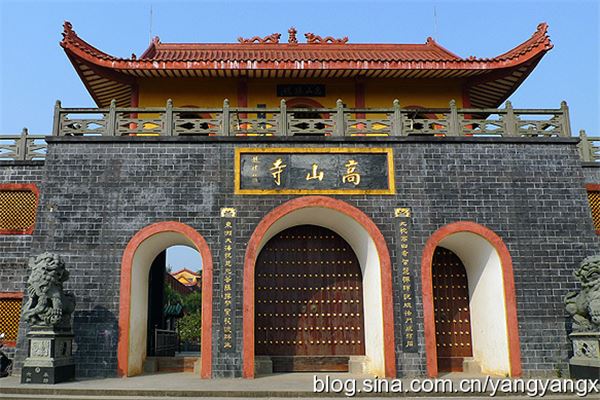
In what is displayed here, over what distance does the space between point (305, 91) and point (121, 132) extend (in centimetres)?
413

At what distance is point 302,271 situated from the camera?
10.4m

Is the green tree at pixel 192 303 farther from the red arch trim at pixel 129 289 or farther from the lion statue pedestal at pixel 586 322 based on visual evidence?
the lion statue pedestal at pixel 586 322

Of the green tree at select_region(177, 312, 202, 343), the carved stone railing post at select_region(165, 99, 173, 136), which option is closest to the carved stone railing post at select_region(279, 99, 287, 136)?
the carved stone railing post at select_region(165, 99, 173, 136)

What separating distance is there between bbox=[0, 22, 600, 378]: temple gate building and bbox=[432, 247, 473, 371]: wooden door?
0.03 m

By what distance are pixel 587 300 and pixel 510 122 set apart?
3.54 m

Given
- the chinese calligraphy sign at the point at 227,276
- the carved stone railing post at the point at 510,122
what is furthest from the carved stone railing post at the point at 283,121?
the carved stone railing post at the point at 510,122

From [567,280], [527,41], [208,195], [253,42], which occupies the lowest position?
[567,280]

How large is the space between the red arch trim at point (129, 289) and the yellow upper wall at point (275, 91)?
356 cm

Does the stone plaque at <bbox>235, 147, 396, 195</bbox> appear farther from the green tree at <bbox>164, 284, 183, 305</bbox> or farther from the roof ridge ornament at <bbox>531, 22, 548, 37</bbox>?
the green tree at <bbox>164, 284, 183, 305</bbox>

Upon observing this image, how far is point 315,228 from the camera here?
418 inches

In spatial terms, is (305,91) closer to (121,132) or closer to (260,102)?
(260,102)

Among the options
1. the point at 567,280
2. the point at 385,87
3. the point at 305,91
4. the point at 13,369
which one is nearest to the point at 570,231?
the point at 567,280

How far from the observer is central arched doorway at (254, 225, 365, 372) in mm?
10008

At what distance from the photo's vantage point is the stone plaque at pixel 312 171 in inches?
376
